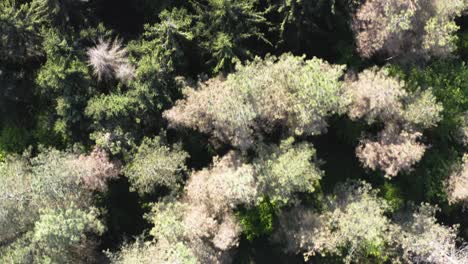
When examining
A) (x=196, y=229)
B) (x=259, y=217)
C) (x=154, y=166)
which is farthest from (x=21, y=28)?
(x=259, y=217)

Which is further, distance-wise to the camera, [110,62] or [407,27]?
[110,62]

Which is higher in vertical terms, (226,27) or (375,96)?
(226,27)

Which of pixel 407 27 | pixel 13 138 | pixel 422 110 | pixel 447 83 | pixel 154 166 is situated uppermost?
pixel 13 138

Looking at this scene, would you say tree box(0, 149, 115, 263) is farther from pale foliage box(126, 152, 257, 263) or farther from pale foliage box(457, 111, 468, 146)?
pale foliage box(457, 111, 468, 146)

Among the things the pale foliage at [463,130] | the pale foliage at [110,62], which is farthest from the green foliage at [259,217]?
the pale foliage at [463,130]

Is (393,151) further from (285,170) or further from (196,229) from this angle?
(196,229)

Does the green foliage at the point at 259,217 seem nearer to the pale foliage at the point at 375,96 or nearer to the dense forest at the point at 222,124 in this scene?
the dense forest at the point at 222,124

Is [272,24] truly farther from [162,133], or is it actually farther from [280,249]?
[280,249]

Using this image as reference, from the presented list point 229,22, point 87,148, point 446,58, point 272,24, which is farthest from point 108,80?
point 446,58
